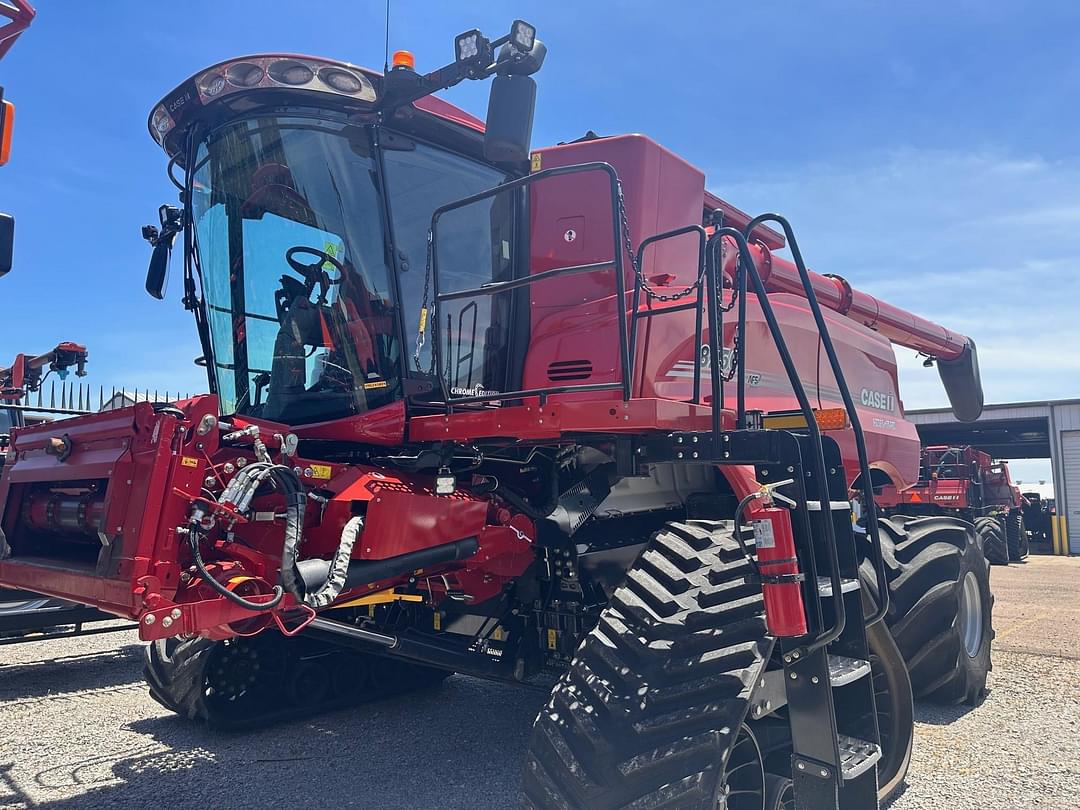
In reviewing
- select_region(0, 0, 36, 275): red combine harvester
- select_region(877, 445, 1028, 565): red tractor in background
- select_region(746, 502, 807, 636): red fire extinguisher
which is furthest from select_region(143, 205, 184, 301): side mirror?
select_region(877, 445, 1028, 565): red tractor in background

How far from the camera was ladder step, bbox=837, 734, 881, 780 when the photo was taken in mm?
2941

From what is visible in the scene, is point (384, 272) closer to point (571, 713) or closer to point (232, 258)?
point (232, 258)

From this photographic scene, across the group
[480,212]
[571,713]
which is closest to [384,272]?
[480,212]

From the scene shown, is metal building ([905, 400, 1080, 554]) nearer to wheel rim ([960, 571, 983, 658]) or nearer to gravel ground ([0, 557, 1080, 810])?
wheel rim ([960, 571, 983, 658])

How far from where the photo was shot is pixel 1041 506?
2514cm

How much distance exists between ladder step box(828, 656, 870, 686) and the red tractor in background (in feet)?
41.8

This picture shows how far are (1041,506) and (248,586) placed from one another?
2754 cm

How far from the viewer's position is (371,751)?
4492 mm

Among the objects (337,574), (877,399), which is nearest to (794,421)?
(337,574)

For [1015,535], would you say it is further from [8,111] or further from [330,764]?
[8,111]

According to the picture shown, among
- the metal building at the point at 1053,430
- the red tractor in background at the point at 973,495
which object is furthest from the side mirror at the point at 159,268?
the metal building at the point at 1053,430

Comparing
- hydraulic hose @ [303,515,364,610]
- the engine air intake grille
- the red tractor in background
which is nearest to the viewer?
hydraulic hose @ [303,515,364,610]

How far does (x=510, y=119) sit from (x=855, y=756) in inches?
106

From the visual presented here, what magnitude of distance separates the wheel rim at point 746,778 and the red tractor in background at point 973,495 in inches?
511
